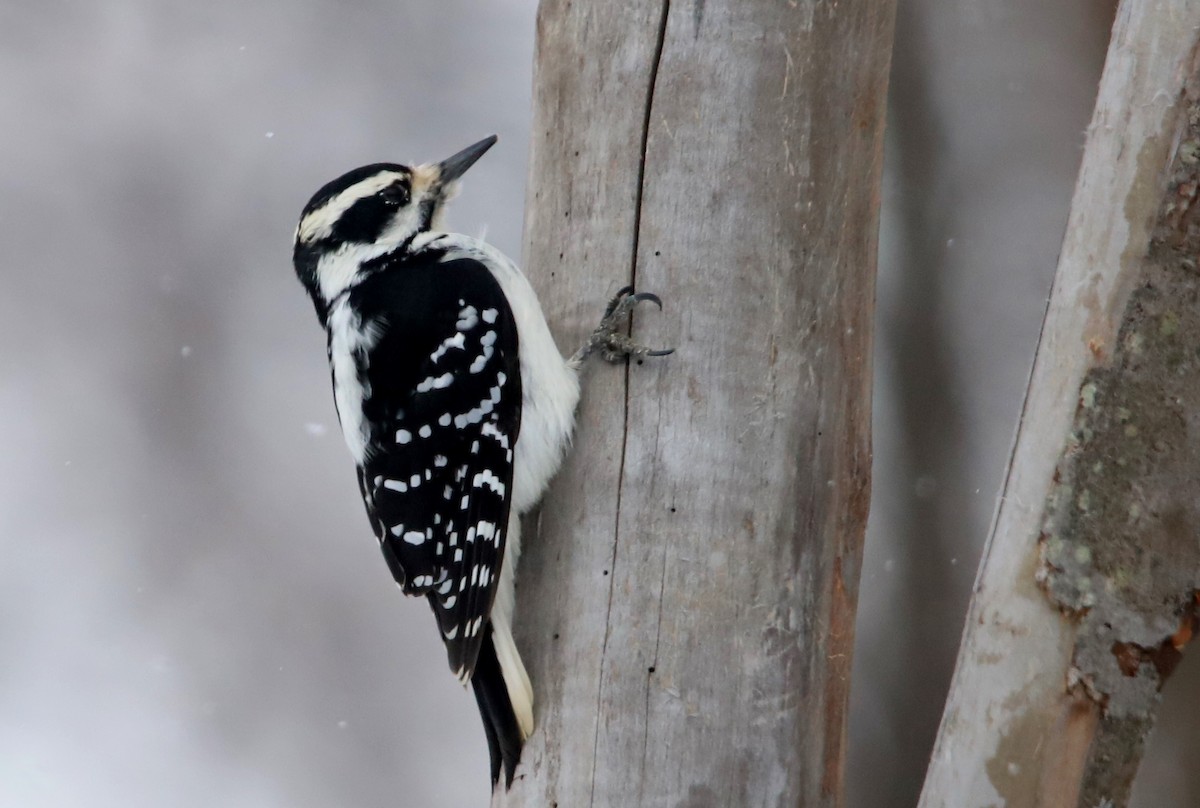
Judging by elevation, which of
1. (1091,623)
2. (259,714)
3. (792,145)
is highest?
(792,145)

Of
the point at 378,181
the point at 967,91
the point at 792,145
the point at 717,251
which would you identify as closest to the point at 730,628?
the point at 717,251

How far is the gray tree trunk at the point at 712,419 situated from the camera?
6.40 ft

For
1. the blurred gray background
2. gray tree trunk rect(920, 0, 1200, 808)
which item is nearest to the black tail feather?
gray tree trunk rect(920, 0, 1200, 808)

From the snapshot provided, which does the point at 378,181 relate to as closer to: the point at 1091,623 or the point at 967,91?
the point at 1091,623

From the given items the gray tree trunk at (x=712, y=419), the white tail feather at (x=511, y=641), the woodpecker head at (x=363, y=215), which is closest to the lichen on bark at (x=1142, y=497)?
the gray tree trunk at (x=712, y=419)

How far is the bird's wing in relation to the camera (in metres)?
2.11

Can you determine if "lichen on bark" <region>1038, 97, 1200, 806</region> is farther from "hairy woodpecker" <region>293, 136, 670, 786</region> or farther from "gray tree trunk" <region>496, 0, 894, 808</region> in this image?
"hairy woodpecker" <region>293, 136, 670, 786</region>

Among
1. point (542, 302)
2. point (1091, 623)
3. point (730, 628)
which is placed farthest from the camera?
point (542, 302)

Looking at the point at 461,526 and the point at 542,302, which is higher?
the point at 542,302

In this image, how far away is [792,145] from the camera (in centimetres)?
207

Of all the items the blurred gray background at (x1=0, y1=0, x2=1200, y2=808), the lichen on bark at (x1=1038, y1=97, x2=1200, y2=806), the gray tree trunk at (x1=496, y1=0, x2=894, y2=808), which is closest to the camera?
the lichen on bark at (x1=1038, y1=97, x2=1200, y2=806)

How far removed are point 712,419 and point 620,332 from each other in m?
0.24

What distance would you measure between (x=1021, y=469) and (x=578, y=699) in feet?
2.88

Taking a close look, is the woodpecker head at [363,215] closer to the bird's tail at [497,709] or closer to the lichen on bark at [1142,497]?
the bird's tail at [497,709]
